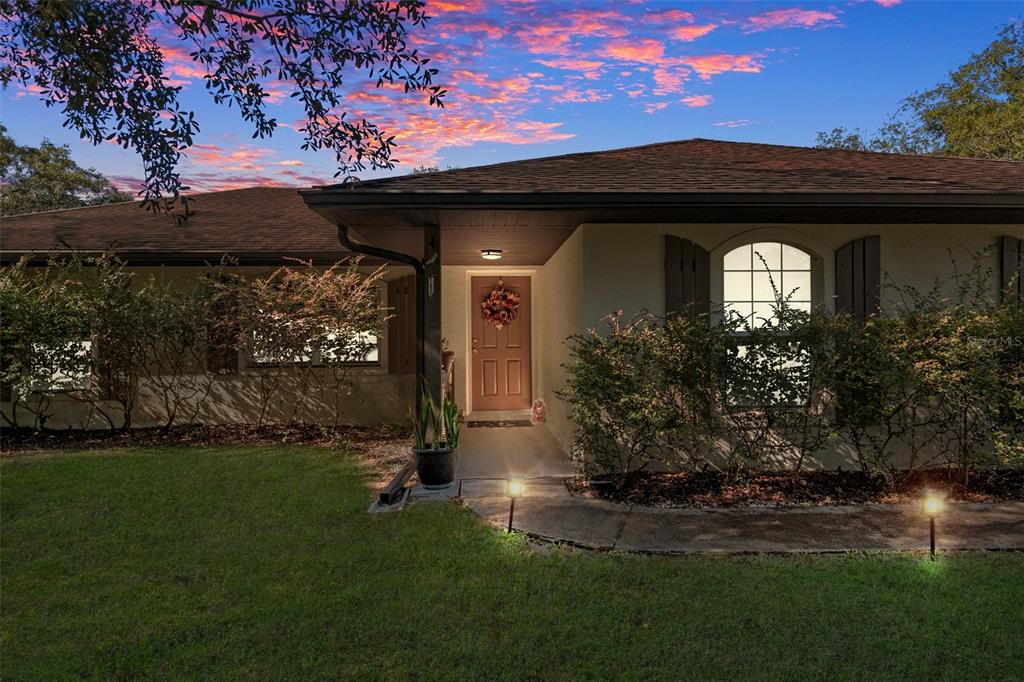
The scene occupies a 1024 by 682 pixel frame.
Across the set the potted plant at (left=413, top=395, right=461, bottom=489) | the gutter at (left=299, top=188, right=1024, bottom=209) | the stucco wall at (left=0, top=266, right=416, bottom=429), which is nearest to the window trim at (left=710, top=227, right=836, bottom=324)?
the gutter at (left=299, top=188, right=1024, bottom=209)

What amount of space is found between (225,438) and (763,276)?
698 cm

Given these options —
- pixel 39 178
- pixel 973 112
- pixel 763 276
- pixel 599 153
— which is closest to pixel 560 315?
pixel 599 153

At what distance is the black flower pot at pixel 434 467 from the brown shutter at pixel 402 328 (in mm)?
3932

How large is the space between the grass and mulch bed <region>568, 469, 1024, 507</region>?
4.48 ft

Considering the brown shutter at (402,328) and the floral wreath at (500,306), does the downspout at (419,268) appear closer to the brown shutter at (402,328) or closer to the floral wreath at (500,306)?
the brown shutter at (402,328)

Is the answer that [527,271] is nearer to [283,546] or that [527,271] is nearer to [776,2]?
[776,2]

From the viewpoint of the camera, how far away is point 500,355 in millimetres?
10789

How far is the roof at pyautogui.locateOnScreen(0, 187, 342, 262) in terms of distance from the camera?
A: 980 cm

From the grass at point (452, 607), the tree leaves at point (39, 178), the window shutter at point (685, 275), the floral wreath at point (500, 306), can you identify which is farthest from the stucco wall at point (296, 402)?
the tree leaves at point (39, 178)

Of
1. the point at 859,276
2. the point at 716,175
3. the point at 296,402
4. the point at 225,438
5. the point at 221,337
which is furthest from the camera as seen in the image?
the point at 296,402

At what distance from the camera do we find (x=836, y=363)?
5.61 m

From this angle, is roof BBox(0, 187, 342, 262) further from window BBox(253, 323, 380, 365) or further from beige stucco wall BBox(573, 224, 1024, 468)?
beige stucco wall BBox(573, 224, 1024, 468)

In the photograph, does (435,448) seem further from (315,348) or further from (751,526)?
(315,348)

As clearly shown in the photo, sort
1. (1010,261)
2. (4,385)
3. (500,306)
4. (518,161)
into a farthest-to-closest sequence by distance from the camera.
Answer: (500,306) < (4,385) < (518,161) < (1010,261)
